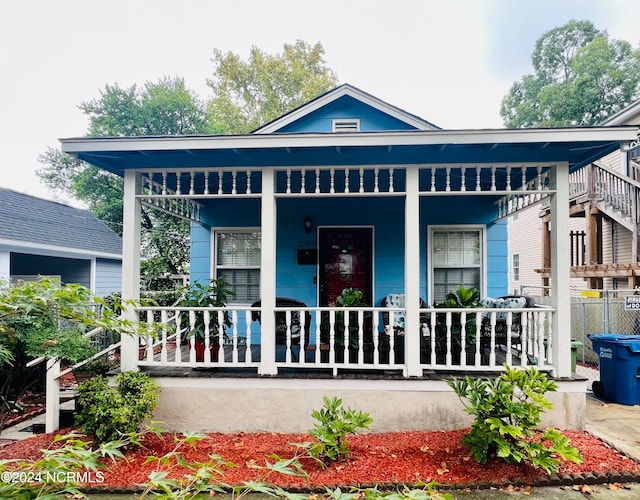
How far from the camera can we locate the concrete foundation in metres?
3.97

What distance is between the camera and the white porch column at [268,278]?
4.19 metres

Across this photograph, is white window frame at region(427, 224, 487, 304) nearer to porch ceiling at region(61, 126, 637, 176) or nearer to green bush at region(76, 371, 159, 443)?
porch ceiling at region(61, 126, 637, 176)

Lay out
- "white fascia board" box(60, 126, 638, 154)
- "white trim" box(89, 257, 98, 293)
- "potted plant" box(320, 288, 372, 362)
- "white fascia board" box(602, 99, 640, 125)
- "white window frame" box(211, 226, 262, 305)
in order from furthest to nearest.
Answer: "white trim" box(89, 257, 98, 293) < "white fascia board" box(602, 99, 640, 125) < "white window frame" box(211, 226, 262, 305) < "potted plant" box(320, 288, 372, 362) < "white fascia board" box(60, 126, 638, 154)

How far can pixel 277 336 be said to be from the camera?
15.4 ft

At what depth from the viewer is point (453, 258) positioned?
6.41m

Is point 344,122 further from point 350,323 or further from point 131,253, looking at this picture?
point 131,253

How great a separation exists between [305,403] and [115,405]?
1920 mm

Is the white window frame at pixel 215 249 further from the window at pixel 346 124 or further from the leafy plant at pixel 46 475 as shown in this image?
the leafy plant at pixel 46 475

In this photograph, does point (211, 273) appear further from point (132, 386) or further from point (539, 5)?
point (539, 5)

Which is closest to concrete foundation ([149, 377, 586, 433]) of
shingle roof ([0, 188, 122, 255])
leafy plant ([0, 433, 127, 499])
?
leafy plant ([0, 433, 127, 499])

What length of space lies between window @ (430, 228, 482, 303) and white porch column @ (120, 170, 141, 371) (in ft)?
15.1

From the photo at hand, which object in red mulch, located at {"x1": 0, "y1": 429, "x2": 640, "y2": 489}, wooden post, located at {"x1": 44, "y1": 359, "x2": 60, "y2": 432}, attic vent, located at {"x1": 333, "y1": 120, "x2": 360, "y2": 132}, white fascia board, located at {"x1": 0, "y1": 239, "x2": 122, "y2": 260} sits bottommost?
red mulch, located at {"x1": 0, "y1": 429, "x2": 640, "y2": 489}

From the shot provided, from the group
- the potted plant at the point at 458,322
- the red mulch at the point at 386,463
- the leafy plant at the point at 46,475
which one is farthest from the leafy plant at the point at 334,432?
the leafy plant at the point at 46,475

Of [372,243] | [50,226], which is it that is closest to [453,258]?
[372,243]
